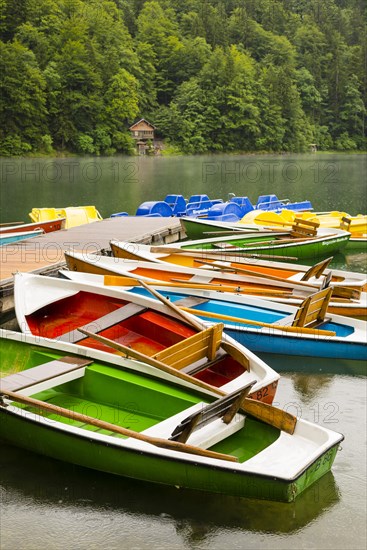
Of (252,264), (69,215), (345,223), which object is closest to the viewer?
(252,264)

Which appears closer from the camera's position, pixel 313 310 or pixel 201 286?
pixel 313 310

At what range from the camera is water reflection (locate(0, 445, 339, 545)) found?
268 inches

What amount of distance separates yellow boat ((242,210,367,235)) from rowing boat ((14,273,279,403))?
9.63 meters

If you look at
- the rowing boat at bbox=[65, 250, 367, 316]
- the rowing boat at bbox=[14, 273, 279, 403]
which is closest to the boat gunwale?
the rowing boat at bbox=[14, 273, 279, 403]

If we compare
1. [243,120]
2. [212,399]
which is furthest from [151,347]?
[243,120]

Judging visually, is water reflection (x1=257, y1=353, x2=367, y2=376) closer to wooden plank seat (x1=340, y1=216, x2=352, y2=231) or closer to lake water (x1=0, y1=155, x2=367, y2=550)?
lake water (x1=0, y1=155, x2=367, y2=550)

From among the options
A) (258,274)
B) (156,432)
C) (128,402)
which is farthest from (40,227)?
(156,432)

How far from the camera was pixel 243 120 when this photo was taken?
92.3m

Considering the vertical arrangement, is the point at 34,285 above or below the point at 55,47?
below

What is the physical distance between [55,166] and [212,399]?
195ft

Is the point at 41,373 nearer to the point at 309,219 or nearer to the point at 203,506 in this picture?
the point at 203,506

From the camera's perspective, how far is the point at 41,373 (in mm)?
7887

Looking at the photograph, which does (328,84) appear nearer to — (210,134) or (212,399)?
(210,134)

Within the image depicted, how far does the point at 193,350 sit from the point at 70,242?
9.27 metres
